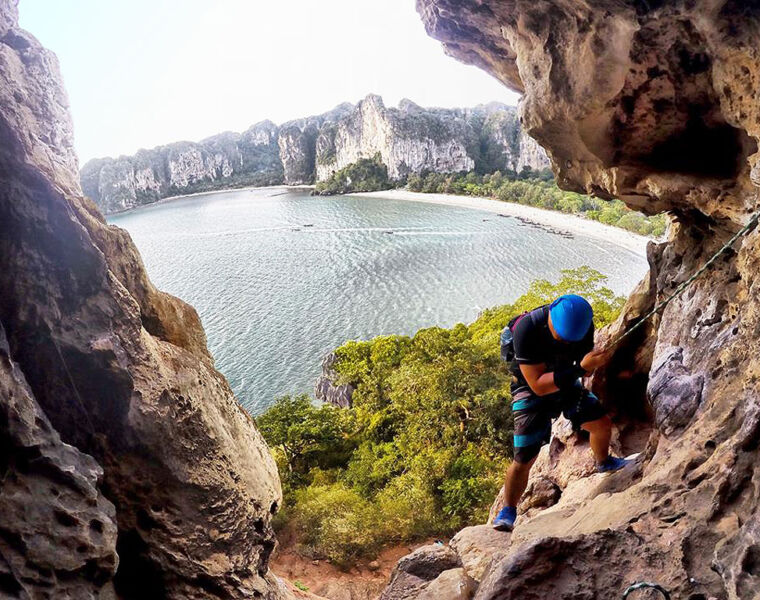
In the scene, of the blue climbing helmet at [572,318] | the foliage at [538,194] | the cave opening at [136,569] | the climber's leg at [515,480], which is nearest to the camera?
the blue climbing helmet at [572,318]

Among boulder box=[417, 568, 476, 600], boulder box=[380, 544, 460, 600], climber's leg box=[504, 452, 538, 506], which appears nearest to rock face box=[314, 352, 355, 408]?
boulder box=[380, 544, 460, 600]

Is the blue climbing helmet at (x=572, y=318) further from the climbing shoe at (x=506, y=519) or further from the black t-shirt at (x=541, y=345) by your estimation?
the climbing shoe at (x=506, y=519)

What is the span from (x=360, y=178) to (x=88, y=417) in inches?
4381

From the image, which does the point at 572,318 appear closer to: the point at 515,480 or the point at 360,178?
the point at 515,480

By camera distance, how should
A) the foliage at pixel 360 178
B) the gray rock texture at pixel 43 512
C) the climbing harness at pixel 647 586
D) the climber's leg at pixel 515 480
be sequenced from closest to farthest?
the climbing harness at pixel 647 586, the gray rock texture at pixel 43 512, the climber's leg at pixel 515 480, the foliage at pixel 360 178

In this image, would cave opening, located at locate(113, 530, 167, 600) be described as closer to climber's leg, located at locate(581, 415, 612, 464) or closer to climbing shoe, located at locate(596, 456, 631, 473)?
climber's leg, located at locate(581, 415, 612, 464)

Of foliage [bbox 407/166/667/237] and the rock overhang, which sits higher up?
the rock overhang

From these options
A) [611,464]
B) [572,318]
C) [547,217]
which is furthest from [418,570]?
[547,217]

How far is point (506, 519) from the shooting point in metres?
5.41

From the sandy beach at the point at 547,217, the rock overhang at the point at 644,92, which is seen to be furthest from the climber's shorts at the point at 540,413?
the sandy beach at the point at 547,217

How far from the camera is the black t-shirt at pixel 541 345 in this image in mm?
4434

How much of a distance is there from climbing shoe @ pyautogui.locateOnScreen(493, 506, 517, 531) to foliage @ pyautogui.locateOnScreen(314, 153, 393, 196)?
352ft

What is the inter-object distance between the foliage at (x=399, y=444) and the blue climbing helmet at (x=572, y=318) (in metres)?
8.35

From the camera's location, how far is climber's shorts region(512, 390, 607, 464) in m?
4.96
